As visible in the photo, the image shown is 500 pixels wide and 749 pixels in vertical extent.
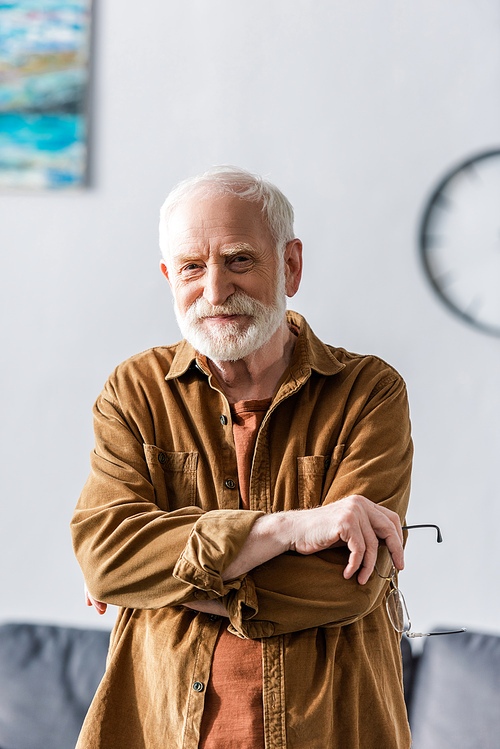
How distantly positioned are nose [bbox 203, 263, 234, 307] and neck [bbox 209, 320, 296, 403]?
14 cm

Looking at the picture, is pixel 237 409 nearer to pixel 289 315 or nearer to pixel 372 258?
pixel 289 315

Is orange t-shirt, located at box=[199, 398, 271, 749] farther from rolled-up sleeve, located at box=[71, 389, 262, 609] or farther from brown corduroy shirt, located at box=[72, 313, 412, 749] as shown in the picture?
rolled-up sleeve, located at box=[71, 389, 262, 609]

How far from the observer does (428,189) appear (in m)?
2.50

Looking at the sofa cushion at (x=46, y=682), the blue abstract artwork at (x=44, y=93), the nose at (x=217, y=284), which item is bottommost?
the sofa cushion at (x=46, y=682)

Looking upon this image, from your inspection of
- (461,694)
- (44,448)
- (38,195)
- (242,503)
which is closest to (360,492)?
(242,503)

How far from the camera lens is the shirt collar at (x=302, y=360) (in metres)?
1.43

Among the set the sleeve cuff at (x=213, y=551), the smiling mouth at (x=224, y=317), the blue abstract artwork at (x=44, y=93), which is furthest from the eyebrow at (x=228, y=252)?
the blue abstract artwork at (x=44, y=93)

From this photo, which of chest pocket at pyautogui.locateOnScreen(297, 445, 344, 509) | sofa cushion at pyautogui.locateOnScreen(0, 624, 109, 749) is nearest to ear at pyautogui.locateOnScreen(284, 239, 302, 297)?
chest pocket at pyautogui.locateOnScreen(297, 445, 344, 509)

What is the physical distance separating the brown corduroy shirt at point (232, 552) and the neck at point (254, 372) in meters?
0.03

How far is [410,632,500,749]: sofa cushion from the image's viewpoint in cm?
193

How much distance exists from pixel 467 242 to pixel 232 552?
5.57 ft

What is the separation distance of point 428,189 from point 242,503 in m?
1.55

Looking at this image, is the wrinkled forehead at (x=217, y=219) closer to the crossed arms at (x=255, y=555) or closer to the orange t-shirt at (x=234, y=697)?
the crossed arms at (x=255, y=555)

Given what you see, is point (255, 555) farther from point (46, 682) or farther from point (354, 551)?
point (46, 682)
